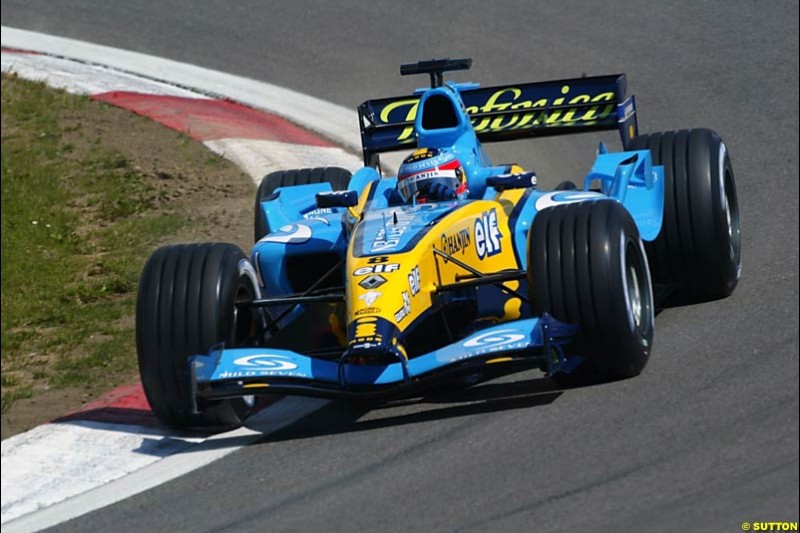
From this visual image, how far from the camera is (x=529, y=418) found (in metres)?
8.48

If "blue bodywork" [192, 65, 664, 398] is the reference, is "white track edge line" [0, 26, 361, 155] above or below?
above

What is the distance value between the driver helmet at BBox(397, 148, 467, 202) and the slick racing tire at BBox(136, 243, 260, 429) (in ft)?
4.30

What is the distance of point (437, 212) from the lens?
30.5 ft

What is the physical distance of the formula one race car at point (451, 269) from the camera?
27.6 feet

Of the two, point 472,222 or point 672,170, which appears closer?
point 472,222

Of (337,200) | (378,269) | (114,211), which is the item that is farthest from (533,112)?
(114,211)

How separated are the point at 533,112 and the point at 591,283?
2962mm

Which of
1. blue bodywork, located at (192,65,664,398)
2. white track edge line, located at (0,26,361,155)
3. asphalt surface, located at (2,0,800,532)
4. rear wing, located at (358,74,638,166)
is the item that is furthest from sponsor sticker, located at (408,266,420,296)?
white track edge line, located at (0,26,361,155)

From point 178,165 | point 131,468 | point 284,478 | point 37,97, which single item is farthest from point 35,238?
point 284,478

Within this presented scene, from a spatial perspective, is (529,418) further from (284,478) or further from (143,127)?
(143,127)

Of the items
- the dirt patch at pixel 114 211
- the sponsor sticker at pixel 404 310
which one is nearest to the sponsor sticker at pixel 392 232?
the sponsor sticker at pixel 404 310

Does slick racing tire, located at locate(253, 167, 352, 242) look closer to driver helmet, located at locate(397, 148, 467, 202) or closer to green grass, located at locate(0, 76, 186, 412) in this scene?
green grass, located at locate(0, 76, 186, 412)

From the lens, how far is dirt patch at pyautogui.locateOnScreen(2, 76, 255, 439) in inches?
420

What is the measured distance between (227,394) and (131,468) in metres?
0.83
